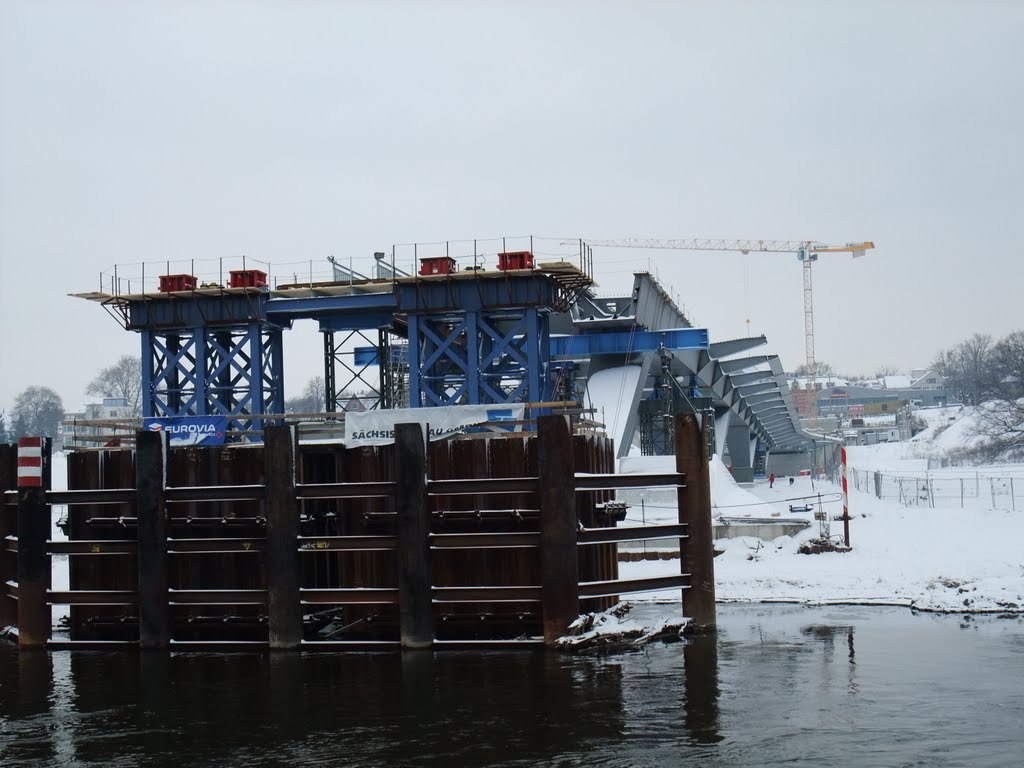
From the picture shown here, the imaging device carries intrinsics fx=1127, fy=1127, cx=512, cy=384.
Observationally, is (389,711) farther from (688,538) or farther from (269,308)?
(269,308)

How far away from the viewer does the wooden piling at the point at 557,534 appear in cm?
1852

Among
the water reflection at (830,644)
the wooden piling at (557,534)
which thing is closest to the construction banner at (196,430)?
the wooden piling at (557,534)

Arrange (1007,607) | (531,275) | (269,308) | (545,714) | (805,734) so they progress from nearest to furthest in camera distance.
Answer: (805,734) < (545,714) < (1007,607) < (531,275) < (269,308)

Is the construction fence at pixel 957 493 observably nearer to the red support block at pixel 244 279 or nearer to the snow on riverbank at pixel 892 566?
the snow on riverbank at pixel 892 566

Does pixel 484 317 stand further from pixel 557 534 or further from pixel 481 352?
pixel 557 534

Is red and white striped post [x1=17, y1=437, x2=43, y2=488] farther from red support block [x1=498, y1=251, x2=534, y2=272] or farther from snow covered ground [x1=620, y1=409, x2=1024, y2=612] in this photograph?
red support block [x1=498, y1=251, x2=534, y2=272]

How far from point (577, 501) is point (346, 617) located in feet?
15.5

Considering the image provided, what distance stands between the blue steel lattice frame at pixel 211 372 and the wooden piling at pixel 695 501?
30.0 metres

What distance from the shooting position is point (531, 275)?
42188 mm

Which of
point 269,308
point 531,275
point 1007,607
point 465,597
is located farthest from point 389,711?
point 269,308

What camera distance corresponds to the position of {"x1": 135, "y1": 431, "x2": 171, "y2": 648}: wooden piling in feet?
64.8

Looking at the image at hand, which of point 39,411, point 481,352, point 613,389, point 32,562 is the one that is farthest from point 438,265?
point 39,411

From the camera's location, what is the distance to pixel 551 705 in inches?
595

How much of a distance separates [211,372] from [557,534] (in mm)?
34040
